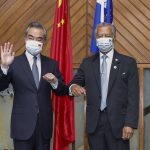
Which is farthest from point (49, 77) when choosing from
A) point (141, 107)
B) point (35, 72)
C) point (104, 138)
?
point (141, 107)

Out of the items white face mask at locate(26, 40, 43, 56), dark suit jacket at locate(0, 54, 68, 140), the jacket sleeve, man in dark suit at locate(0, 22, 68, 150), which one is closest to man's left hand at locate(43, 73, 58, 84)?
man in dark suit at locate(0, 22, 68, 150)

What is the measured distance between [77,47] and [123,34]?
1.87ft

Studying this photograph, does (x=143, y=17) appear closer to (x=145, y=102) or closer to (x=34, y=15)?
(x=145, y=102)

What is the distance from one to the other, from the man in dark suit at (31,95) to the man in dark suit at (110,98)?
0.26 m

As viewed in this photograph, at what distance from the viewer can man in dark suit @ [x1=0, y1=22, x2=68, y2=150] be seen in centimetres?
295

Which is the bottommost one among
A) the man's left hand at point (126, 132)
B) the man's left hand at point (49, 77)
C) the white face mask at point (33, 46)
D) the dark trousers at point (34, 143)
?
the dark trousers at point (34, 143)

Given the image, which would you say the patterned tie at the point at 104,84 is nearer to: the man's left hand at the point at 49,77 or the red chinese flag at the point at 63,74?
the man's left hand at the point at 49,77

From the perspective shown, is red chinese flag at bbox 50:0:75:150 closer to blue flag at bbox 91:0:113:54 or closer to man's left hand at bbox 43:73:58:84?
blue flag at bbox 91:0:113:54

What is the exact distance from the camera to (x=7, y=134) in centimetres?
457

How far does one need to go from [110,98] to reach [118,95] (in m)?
0.07

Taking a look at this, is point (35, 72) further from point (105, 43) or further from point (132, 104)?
point (132, 104)

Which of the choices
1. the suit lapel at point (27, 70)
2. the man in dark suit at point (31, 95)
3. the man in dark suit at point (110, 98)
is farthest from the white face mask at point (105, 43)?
the suit lapel at point (27, 70)

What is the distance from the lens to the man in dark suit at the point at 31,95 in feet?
9.67

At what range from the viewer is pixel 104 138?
9.68 feet
